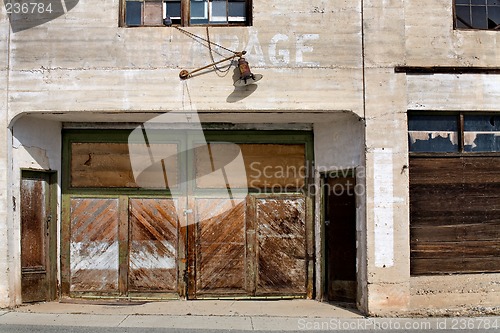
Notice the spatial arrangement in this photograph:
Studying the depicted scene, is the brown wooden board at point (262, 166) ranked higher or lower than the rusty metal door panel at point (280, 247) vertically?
higher

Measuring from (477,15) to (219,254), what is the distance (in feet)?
18.1

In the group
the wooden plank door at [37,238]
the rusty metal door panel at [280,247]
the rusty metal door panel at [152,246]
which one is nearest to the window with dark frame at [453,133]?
the rusty metal door panel at [280,247]

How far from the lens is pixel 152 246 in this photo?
31.5 ft

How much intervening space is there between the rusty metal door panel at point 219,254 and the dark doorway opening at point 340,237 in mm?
1420

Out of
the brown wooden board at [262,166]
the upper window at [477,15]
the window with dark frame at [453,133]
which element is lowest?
the brown wooden board at [262,166]

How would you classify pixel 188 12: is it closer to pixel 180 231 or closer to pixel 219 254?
pixel 180 231

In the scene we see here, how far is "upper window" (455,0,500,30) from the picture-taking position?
344 inches

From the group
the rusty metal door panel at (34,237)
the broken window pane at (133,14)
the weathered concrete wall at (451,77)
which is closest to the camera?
the weathered concrete wall at (451,77)

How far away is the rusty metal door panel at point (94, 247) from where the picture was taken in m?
9.59

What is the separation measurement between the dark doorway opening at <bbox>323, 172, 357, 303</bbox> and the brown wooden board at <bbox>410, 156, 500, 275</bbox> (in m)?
0.97

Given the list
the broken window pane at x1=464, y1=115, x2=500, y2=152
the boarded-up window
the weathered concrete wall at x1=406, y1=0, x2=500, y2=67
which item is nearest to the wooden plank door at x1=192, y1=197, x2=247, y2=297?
the boarded-up window

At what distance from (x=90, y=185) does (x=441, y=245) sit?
18.6 feet

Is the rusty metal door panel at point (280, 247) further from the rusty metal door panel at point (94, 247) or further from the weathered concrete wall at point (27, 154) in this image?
the weathered concrete wall at point (27, 154)

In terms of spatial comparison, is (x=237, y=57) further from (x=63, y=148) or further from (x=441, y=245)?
(x=441, y=245)
